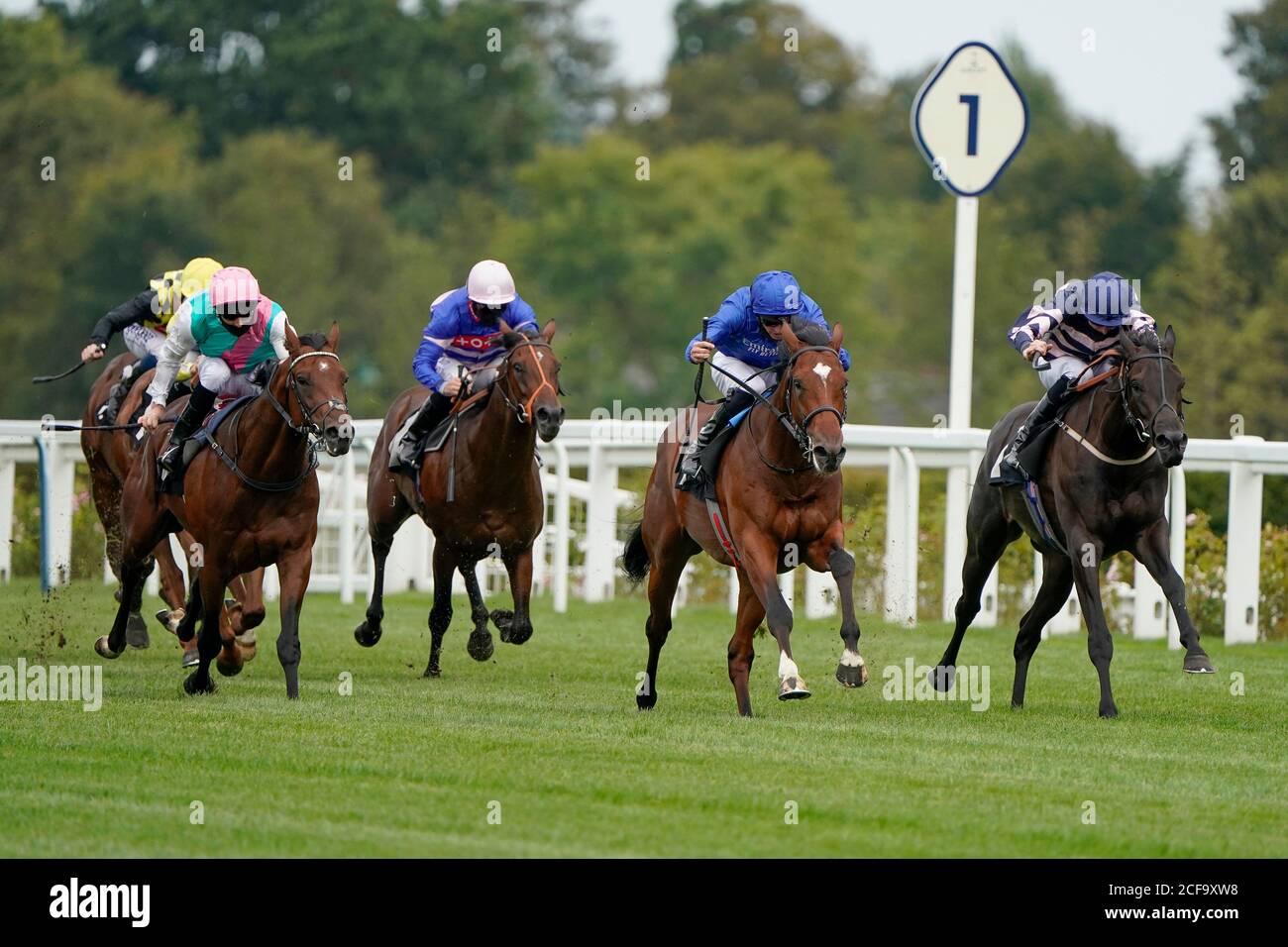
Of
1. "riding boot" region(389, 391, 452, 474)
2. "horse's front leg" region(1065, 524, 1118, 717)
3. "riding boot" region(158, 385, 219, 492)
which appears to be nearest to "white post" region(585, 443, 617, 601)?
"riding boot" region(389, 391, 452, 474)

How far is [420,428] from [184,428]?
1441mm

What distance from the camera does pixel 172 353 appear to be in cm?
1049

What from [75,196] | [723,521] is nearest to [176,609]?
[723,521]

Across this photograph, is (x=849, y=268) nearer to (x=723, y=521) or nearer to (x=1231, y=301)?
(x=1231, y=301)

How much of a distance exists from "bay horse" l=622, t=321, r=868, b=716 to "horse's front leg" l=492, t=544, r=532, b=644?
1122 millimetres

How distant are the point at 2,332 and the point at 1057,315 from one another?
3579 cm

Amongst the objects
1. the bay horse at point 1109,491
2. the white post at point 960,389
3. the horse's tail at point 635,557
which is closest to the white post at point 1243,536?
the white post at point 960,389

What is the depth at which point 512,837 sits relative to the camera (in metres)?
6.40

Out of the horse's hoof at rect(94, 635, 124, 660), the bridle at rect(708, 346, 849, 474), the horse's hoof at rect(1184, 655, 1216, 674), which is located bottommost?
the horse's hoof at rect(94, 635, 124, 660)

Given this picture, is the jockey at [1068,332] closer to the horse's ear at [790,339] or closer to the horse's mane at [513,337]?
the horse's ear at [790,339]

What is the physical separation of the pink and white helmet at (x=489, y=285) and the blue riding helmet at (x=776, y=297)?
1.98 m

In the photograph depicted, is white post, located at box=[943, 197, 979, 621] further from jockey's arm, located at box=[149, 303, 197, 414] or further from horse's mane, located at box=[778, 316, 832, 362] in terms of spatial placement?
jockey's arm, located at box=[149, 303, 197, 414]

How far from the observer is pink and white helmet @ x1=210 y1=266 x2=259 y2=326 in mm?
10164

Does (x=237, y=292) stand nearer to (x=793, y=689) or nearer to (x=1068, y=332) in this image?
(x=793, y=689)
